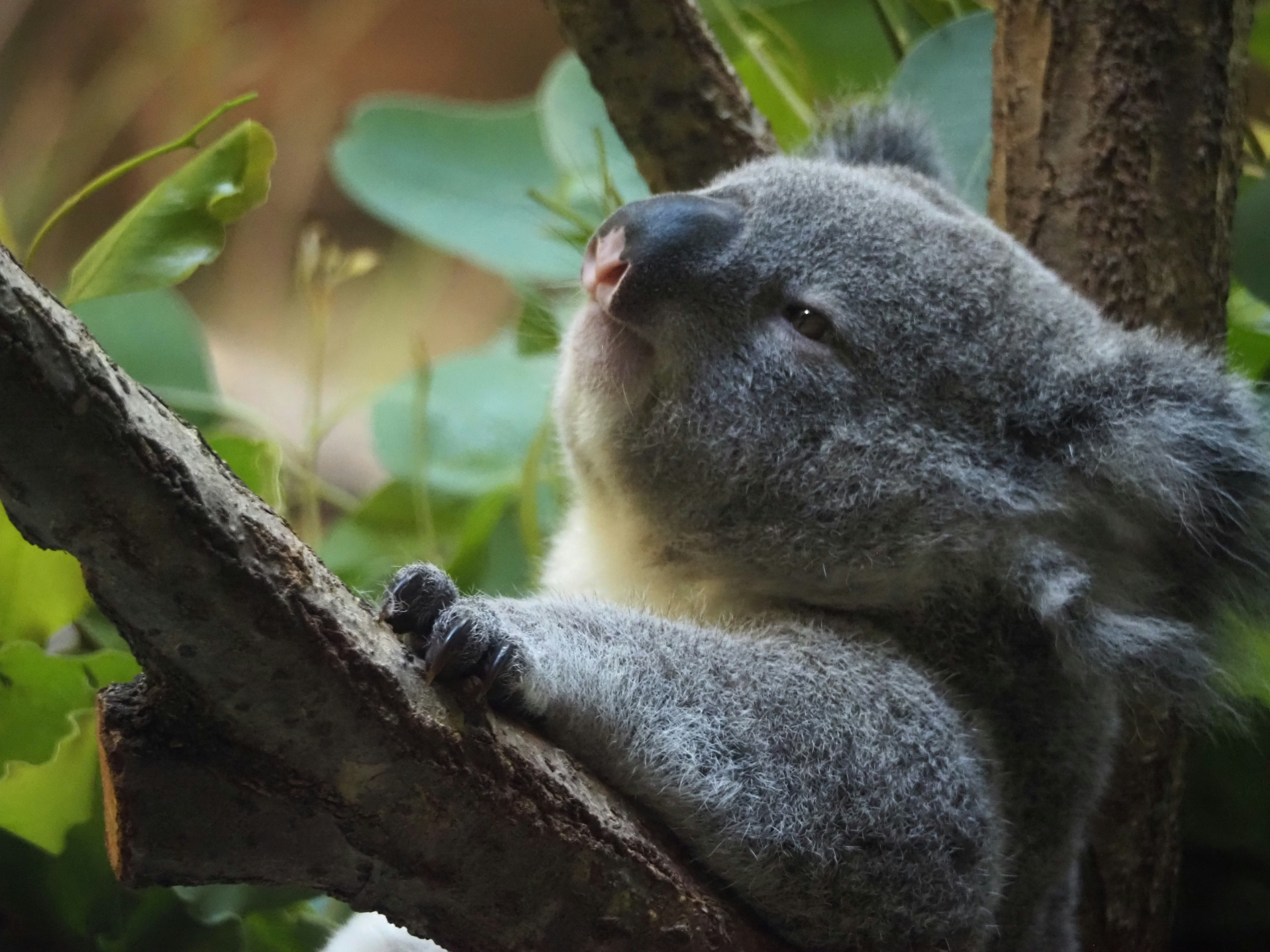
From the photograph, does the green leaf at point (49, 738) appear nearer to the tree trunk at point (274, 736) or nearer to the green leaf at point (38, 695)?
the green leaf at point (38, 695)

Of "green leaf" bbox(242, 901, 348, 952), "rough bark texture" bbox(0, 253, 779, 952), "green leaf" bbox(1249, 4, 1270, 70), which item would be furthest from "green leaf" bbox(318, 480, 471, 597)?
"green leaf" bbox(1249, 4, 1270, 70)

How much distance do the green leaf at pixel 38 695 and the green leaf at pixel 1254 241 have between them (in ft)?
6.77

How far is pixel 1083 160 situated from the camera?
86.4 inches

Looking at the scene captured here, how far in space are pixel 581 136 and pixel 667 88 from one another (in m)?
0.76

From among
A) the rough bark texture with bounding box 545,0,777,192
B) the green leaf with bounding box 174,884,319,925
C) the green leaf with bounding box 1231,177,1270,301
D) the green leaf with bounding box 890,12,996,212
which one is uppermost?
the green leaf with bounding box 890,12,996,212

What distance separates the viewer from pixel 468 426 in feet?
A: 10.9

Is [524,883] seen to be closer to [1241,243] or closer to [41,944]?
[41,944]

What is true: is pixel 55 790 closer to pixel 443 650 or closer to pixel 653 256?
pixel 443 650

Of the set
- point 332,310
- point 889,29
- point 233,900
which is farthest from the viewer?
point 332,310

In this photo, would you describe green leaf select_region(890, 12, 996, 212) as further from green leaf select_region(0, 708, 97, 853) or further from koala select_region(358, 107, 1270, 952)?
green leaf select_region(0, 708, 97, 853)

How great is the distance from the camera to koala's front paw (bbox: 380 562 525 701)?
1.19 meters

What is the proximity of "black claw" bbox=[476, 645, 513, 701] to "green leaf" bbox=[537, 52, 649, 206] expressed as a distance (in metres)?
1.77

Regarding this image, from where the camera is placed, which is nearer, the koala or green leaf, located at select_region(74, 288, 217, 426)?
the koala

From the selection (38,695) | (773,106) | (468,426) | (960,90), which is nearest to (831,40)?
(773,106)
